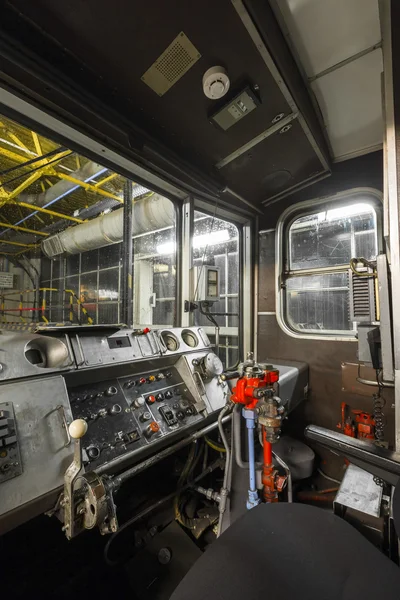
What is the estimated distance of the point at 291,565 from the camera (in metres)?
0.77

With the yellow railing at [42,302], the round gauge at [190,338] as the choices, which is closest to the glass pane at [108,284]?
the yellow railing at [42,302]

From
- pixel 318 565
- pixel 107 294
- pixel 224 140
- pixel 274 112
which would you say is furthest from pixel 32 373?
pixel 107 294

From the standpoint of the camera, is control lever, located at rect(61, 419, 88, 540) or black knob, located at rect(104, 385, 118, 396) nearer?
control lever, located at rect(61, 419, 88, 540)

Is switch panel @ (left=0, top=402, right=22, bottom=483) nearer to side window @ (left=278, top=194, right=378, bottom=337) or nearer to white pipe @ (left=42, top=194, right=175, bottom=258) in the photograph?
white pipe @ (left=42, top=194, right=175, bottom=258)

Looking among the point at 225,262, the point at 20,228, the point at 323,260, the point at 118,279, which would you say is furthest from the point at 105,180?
the point at 323,260

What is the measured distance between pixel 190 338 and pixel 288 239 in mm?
1523

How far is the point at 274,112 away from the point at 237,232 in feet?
4.69

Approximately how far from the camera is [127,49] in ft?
3.78

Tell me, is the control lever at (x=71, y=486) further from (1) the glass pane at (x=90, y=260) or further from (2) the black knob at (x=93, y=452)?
(1) the glass pane at (x=90, y=260)

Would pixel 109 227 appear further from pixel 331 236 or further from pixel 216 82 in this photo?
pixel 331 236

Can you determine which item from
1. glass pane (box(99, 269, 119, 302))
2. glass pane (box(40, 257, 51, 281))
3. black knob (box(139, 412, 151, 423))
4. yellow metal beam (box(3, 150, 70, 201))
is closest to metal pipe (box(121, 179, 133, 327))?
black knob (box(139, 412, 151, 423))

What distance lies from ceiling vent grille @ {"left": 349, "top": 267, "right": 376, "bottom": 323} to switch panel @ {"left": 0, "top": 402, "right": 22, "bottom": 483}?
180 cm

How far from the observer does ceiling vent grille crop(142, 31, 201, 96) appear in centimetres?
117

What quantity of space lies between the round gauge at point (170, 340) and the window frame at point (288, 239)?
4.17 feet
